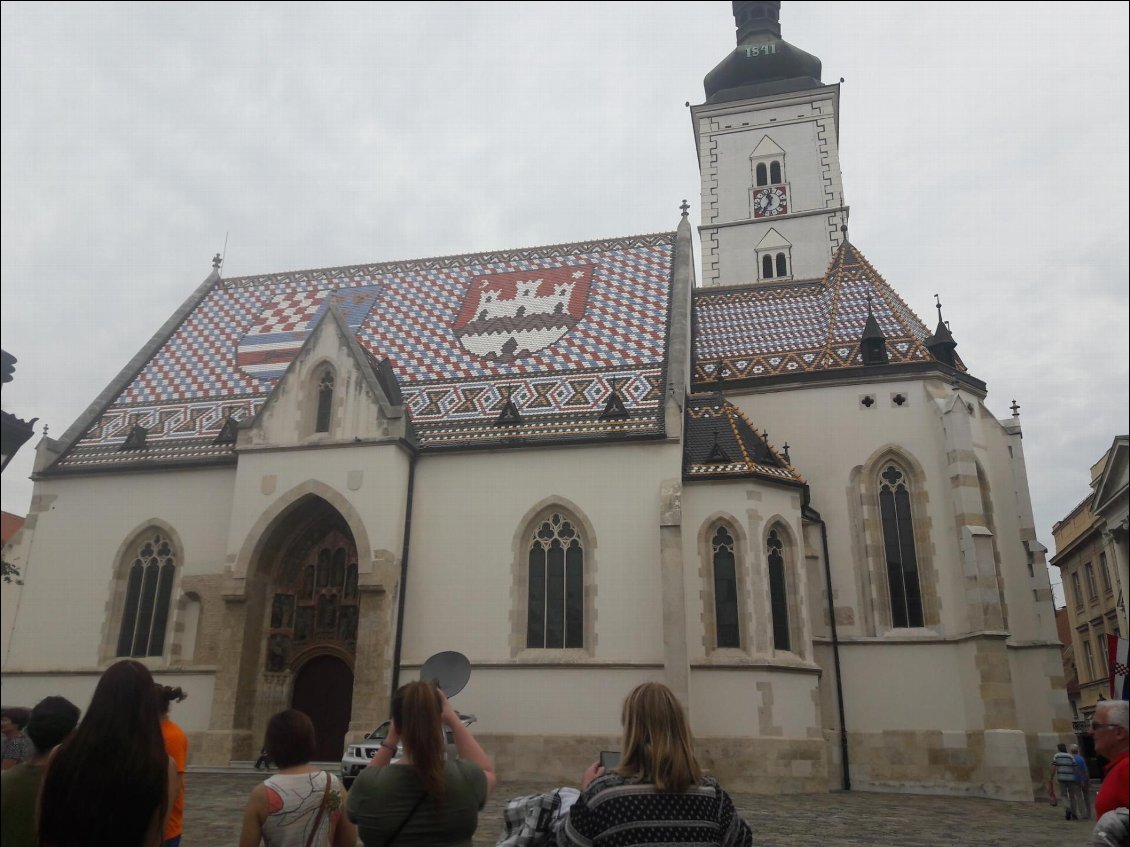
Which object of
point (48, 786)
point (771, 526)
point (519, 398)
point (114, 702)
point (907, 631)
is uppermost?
point (519, 398)

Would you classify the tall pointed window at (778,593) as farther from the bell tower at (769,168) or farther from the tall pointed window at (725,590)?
the bell tower at (769,168)

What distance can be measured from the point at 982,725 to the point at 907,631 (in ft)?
7.55

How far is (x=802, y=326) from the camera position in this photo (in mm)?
23969

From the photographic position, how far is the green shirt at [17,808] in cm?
382

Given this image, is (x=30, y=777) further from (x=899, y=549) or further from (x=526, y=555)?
(x=899, y=549)

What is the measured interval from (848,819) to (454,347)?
49.0 ft

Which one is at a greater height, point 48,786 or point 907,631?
point 907,631

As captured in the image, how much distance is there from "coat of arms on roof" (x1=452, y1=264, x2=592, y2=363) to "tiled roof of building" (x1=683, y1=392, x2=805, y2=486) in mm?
4603

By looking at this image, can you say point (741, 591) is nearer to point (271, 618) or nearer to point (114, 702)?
point (271, 618)

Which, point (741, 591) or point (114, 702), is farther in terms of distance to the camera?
point (741, 591)

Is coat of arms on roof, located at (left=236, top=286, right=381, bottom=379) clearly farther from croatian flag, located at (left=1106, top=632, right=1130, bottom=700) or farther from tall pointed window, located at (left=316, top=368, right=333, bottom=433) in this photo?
croatian flag, located at (left=1106, top=632, right=1130, bottom=700)

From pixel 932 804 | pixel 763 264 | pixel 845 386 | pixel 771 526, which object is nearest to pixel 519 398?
pixel 771 526

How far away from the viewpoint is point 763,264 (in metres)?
33.8

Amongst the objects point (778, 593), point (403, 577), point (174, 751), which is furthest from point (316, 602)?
point (174, 751)
